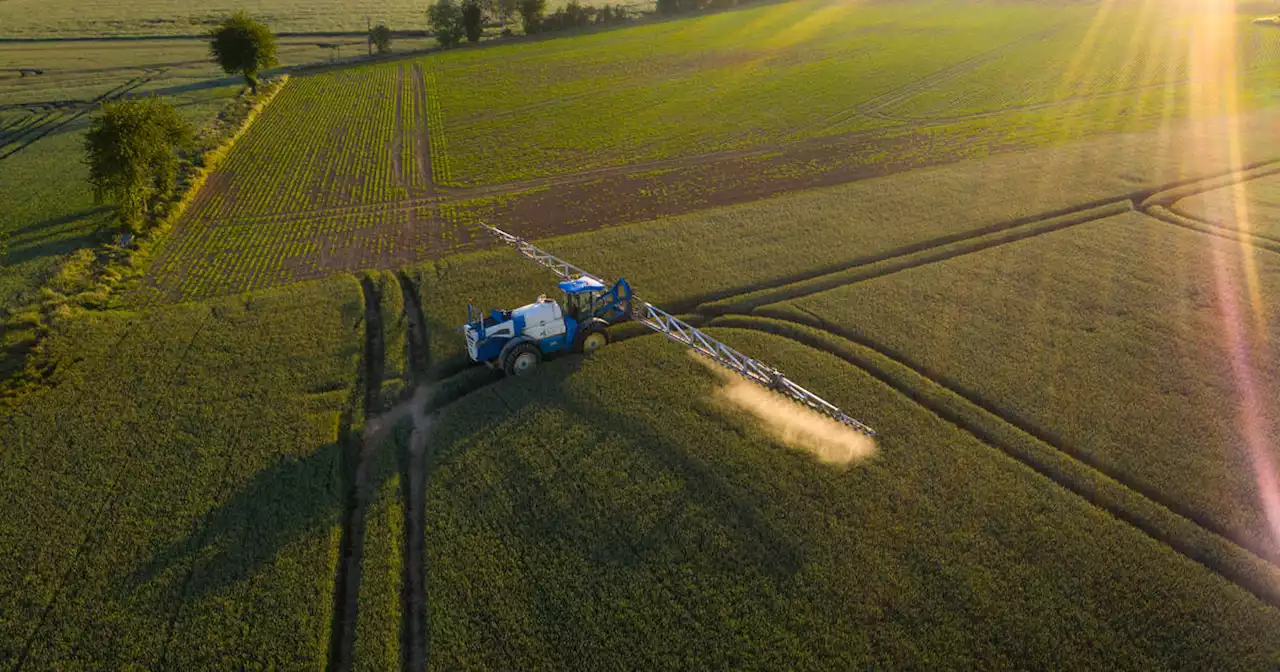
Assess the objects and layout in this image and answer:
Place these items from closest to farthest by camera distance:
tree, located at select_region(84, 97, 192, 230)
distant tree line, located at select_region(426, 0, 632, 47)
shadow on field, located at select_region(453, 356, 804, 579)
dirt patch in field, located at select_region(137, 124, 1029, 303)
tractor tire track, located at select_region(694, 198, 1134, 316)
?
shadow on field, located at select_region(453, 356, 804, 579), tractor tire track, located at select_region(694, 198, 1134, 316), dirt patch in field, located at select_region(137, 124, 1029, 303), tree, located at select_region(84, 97, 192, 230), distant tree line, located at select_region(426, 0, 632, 47)

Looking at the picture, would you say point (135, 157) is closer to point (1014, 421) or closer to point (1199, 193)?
point (1014, 421)

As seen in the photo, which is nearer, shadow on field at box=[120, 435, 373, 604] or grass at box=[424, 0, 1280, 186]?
shadow on field at box=[120, 435, 373, 604]

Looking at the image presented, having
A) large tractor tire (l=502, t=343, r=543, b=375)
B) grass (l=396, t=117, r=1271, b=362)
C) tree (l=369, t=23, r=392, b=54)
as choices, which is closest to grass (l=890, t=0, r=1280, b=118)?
grass (l=396, t=117, r=1271, b=362)

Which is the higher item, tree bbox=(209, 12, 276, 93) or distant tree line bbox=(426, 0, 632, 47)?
distant tree line bbox=(426, 0, 632, 47)

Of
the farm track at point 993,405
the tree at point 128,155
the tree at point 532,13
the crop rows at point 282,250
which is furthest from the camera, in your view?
the tree at point 532,13

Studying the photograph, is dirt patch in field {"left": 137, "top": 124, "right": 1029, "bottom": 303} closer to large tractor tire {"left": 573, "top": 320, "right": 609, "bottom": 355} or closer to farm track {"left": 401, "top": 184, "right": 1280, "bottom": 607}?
farm track {"left": 401, "top": 184, "right": 1280, "bottom": 607}

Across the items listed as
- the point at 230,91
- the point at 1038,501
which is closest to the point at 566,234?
the point at 1038,501

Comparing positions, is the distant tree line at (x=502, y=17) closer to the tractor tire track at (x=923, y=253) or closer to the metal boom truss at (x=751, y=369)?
the tractor tire track at (x=923, y=253)

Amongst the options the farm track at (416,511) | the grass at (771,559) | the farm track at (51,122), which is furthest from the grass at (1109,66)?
the farm track at (51,122)
